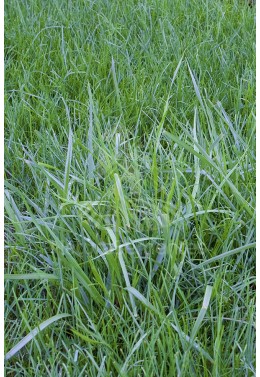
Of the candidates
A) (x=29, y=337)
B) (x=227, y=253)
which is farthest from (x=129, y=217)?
(x=29, y=337)

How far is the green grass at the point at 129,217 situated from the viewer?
1.06 m

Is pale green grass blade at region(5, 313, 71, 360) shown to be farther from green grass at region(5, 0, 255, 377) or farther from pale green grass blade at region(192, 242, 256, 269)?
pale green grass blade at region(192, 242, 256, 269)

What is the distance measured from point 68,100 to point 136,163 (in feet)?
1.72

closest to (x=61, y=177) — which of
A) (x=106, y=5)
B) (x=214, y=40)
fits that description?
(x=214, y=40)

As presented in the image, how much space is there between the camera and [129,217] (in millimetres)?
1284

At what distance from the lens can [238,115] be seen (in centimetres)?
176

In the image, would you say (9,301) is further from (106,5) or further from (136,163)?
(106,5)

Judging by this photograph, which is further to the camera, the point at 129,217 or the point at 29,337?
the point at 129,217

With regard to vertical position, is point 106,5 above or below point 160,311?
above

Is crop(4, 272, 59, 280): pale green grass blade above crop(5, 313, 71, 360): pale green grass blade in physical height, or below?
above

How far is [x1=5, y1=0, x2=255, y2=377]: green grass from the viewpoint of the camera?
106cm

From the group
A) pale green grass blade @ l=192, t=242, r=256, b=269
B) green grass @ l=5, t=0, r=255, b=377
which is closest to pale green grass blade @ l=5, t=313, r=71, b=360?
green grass @ l=5, t=0, r=255, b=377

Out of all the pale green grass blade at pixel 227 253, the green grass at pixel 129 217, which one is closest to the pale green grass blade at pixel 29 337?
the green grass at pixel 129 217

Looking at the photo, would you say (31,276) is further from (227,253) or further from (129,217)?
(227,253)
